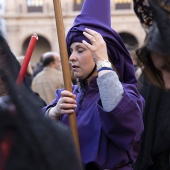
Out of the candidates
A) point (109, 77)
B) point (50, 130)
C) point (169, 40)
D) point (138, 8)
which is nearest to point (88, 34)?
point (109, 77)

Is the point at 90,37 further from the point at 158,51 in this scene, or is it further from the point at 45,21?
the point at 45,21

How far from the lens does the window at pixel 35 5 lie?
110 ft

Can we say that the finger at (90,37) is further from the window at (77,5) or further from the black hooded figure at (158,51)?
the window at (77,5)

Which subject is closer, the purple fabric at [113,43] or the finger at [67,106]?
the finger at [67,106]

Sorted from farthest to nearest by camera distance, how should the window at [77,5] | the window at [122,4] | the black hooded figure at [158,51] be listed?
the window at [122,4] < the window at [77,5] < the black hooded figure at [158,51]

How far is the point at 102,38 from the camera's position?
232 cm

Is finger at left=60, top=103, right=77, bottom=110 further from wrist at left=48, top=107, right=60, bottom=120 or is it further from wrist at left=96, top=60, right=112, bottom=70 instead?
wrist at left=96, top=60, right=112, bottom=70

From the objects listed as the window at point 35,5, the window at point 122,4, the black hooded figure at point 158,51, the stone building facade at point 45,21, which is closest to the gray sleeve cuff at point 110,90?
the black hooded figure at point 158,51

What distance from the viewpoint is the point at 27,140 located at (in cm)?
101

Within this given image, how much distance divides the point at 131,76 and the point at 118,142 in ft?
1.30

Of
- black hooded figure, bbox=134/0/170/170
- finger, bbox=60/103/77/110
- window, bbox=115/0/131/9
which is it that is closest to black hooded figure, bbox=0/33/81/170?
black hooded figure, bbox=134/0/170/170

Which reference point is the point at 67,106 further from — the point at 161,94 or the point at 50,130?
the point at 50,130

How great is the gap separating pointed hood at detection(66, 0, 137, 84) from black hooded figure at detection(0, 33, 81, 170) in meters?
1.42

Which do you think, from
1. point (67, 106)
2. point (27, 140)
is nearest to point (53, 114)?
point (67, 106)
